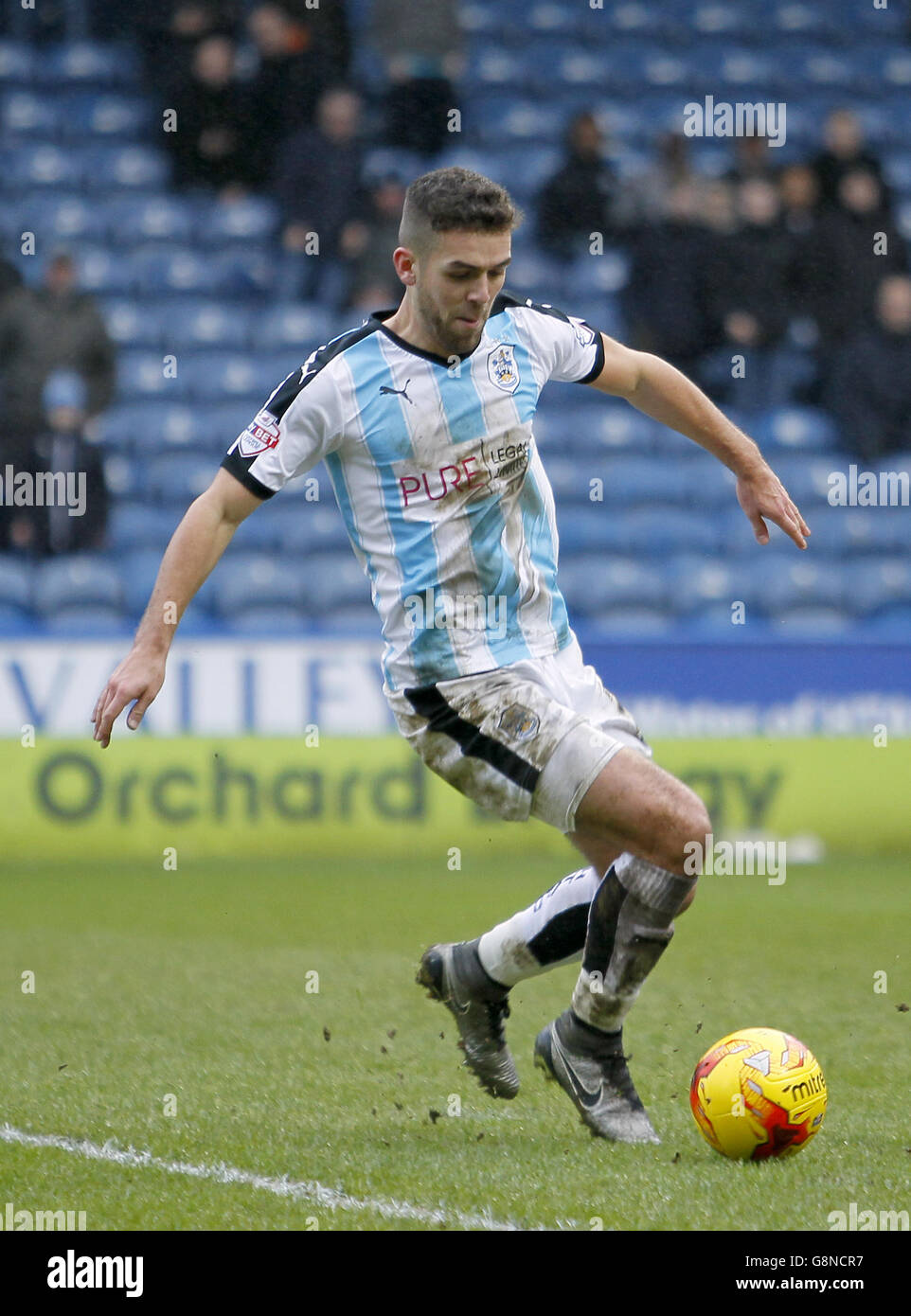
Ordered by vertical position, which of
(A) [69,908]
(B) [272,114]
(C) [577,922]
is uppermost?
(B) [272,114]

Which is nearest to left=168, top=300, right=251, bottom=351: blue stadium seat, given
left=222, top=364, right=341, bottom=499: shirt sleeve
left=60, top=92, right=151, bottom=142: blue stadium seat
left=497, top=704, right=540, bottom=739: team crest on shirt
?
left=60, top=92, right=151, bottom=142: blue stadium seat

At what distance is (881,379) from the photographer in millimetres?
12219

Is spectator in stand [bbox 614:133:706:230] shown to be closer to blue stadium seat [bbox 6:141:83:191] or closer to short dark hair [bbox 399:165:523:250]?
blue stadium seat [bbox 6:141:83:191]

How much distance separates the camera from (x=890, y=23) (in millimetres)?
14797

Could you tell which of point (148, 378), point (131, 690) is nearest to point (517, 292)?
point (148, 378)

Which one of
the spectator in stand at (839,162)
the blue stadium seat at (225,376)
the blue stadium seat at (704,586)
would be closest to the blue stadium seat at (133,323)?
the blue stadium seat at (225,376)

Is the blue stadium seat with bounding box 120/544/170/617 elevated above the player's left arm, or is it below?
below

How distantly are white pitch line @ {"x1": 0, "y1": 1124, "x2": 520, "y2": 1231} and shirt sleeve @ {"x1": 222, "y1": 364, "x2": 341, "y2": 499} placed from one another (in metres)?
1.53

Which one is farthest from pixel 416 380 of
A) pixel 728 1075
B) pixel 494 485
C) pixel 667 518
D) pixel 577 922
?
pixel 667 518

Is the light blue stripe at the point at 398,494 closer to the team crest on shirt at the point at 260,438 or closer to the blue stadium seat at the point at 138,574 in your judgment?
the team crest on shirt at the point at 260,438

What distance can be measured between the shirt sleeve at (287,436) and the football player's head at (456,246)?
12.8 inches

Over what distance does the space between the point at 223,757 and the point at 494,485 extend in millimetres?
5642

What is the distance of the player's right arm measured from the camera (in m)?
3.96

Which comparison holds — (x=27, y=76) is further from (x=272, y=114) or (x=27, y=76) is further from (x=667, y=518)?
(x=667, y=518)
